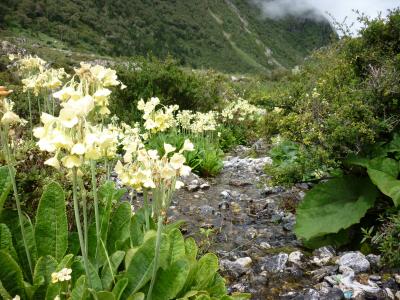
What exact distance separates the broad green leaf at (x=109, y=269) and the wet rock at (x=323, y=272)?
2003 millimetres

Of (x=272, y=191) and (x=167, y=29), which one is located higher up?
(x=167, y=29)

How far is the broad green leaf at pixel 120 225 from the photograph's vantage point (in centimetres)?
330

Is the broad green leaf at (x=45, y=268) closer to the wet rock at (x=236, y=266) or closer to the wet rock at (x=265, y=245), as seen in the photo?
the wet rock at (x=236, y=266)

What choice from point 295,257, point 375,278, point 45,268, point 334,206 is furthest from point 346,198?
point 45,268

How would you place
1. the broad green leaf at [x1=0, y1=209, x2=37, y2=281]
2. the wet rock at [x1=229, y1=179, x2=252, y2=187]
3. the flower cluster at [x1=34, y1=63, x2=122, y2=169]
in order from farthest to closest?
1. the wet rock at [x1=229, y1=179, x2=252, y2=187]
2. the broad green leaf at [x1=0, y1=209, x2=37, y2=281]
3. the flower cluster at [x1=34, y1=63, x2=122, y2=169]

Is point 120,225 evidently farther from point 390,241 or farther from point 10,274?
point 390,241

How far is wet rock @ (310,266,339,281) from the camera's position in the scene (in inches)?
161

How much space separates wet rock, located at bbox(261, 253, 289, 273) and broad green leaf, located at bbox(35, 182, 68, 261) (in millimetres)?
2135

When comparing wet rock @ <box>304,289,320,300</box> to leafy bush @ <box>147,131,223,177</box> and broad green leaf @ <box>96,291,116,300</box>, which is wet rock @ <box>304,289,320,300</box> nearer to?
broad green leaf @ <box>96,291,116,300</box>

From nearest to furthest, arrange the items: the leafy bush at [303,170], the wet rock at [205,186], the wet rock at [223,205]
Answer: the leafy bush at [303,170]
the wet rock at [223,205]
the wet rock at [205,186]

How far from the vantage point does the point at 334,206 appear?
4.59m

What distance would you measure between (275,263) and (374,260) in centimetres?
92

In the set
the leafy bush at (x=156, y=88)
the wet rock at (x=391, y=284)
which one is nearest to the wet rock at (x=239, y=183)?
the leafy bush at (x=156, y=88)

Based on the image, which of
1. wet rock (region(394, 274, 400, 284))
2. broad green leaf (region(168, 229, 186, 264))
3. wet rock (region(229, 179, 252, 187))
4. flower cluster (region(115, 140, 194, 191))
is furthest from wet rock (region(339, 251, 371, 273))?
wet rock (region(229, 179, 252, 187))
